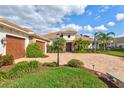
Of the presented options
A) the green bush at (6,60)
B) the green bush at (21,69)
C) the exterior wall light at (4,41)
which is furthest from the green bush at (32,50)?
the green bush at (21,69)

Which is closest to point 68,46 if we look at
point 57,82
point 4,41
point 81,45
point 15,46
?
point 81,45

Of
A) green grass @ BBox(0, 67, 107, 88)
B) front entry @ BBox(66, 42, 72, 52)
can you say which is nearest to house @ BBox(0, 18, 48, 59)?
green grass @ BBox(0, 67, 107, 88)

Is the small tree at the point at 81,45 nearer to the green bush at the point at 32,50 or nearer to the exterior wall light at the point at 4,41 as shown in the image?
the green bush at the point at 32,50

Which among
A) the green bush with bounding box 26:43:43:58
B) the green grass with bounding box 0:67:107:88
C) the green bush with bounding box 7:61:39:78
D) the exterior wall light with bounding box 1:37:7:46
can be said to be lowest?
the green grass with bounding box 0:67:107:88

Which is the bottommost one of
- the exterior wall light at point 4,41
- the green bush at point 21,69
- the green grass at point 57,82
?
the green grass at point 57,82

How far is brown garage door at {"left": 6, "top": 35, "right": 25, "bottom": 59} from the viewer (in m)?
14.2

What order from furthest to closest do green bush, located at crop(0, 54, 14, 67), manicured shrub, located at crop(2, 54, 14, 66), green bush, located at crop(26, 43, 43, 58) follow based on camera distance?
green bush, located at crop(26, 43, 43, 58), manicured shrub, located at crop(2, 54, 14, 66), green bush, located at crop(0, 54, 14, 67)

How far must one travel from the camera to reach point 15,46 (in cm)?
1570

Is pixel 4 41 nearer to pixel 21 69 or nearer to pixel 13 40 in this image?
pixel 13 40

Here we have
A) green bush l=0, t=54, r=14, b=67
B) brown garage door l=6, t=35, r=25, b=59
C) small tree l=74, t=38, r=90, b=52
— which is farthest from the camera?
small tree l=74, t=38, r=90, b=52

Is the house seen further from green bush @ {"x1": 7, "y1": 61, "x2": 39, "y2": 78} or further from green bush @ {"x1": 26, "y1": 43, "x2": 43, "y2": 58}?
green bush @ {"x1": 7, "y1": 61, "x2": 39, "y2": 78}

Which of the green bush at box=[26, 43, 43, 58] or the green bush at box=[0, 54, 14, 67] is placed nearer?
the green bush at box=[0, 54, 14, 67]

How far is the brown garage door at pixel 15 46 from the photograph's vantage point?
1420cm
